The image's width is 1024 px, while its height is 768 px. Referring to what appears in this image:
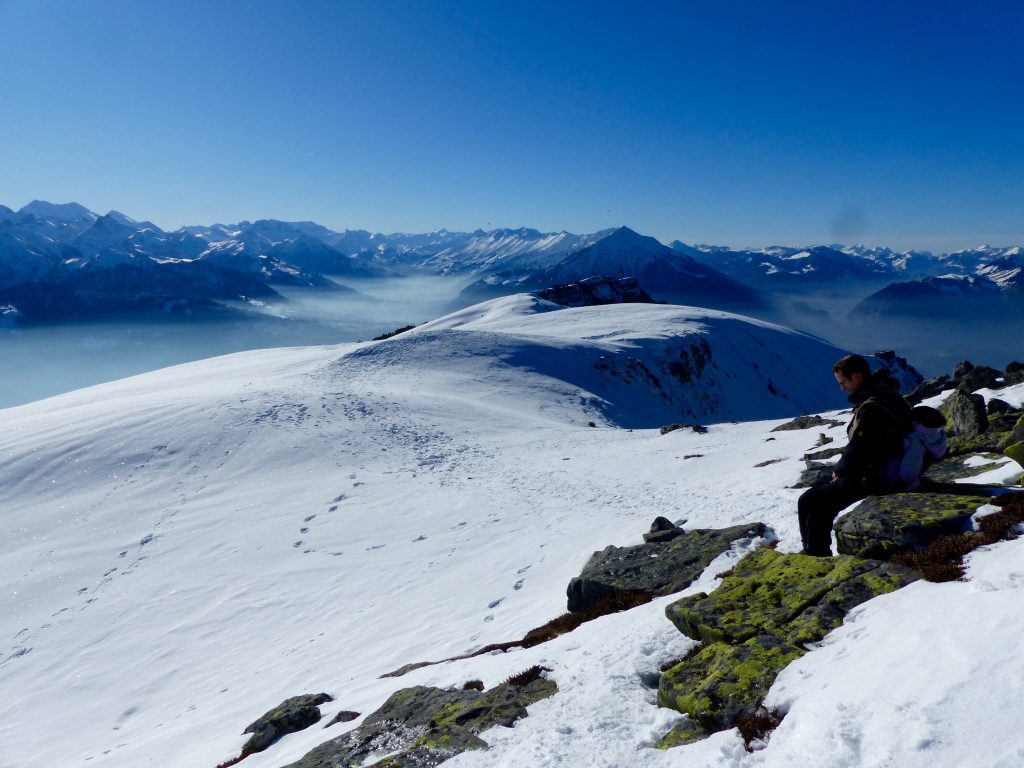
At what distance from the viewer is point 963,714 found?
4.10 m

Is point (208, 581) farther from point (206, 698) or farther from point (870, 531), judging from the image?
point (870, 531)

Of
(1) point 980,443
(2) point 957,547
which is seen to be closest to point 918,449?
(2) point 957,547

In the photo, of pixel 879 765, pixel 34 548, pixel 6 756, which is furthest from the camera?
pixel 34 548

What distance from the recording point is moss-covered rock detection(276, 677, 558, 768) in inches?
287

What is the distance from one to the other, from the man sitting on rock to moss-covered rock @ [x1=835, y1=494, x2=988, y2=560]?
248 millimetres

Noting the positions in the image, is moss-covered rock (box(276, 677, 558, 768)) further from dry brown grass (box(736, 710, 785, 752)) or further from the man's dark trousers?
the man's dark trousers

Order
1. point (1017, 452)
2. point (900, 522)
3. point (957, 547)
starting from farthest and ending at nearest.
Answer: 1. point (1017, 452)
2. point (900, 522)
3. point (957, 547)

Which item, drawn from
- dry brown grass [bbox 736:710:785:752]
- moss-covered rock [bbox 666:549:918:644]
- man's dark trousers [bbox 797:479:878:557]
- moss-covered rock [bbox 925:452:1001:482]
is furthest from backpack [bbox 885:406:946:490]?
dry brown grass [bbox 736:710:785:752]

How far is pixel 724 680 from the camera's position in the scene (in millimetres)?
6133

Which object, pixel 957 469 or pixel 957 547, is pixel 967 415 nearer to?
pixel 957 469

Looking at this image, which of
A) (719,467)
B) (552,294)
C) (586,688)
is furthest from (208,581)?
(552,294)

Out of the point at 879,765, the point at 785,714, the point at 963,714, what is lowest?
the point at 785,714

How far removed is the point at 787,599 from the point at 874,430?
105 inches

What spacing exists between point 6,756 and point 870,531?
18.9 metres
